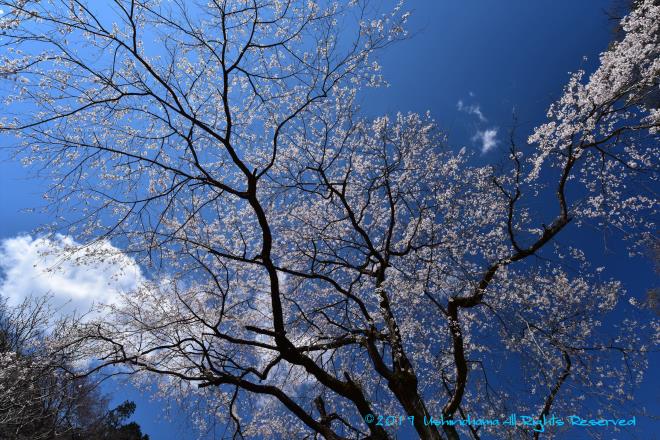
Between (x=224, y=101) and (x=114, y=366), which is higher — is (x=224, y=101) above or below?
Answer: above

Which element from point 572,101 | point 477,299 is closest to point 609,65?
point 572,101

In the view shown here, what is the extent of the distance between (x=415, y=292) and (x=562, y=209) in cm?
341

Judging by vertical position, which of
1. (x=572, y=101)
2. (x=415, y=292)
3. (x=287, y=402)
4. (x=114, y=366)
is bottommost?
(x=287, y=402)

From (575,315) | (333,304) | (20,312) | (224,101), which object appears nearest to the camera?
(224,101)

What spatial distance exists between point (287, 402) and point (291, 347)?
991 mm

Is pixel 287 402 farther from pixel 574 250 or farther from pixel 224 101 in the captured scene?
pixel 574 250

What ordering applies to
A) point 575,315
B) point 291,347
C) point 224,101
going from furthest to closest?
point 575,315 → point 291,347 → point 224,101

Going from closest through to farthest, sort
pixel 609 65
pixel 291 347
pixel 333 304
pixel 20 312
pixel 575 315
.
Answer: pixel 291 347 → pixel 609 65 → pixel 333 304 → pixel 575 315 → pixel 20 312

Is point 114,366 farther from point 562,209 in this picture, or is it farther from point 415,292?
point 562,209

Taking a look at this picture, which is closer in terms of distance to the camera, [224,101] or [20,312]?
[224,101]

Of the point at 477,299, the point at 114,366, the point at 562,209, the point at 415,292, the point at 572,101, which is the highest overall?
the point at 572,101

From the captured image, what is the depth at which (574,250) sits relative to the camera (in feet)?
28.5

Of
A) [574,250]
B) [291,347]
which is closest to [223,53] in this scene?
[291,347]

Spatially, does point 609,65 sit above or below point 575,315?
above
